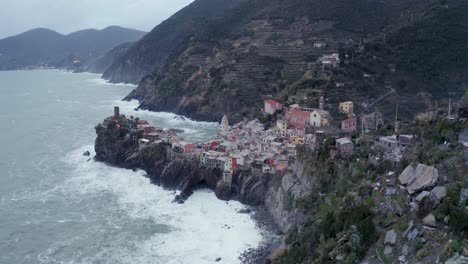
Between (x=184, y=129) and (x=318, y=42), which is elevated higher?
(x=318, y=42)

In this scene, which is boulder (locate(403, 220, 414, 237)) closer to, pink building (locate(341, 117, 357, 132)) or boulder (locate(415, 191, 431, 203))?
boulder (locate(415, 191, 431, 203))

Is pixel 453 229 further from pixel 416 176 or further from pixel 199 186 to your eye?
pixel 199 186

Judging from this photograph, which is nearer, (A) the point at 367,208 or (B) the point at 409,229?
(B) the point at 409,229

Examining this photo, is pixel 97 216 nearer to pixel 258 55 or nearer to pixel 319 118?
pixel 319 118

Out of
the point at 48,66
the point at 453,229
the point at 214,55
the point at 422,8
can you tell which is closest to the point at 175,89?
the point at 214,55

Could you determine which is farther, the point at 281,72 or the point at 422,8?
the point at 422,8

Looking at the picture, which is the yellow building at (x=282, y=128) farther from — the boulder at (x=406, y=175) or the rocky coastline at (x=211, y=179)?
the boulder at (x=406, y=175)

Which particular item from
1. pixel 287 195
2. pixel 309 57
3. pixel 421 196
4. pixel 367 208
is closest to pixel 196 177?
pixel 287 195
